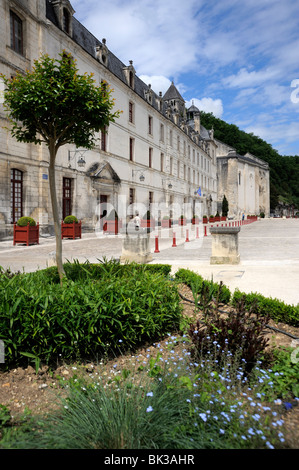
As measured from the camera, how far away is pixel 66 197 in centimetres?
2122

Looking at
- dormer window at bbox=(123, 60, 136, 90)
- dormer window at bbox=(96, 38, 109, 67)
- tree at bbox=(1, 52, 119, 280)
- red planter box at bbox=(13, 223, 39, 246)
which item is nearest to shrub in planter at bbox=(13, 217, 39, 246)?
red planter box at bbox=(13, 223, 39, 246)

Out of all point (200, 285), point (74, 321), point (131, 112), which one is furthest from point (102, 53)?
point (74, 321)

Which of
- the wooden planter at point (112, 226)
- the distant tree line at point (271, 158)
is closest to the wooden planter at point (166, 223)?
the wooden planter at point (112, 226)

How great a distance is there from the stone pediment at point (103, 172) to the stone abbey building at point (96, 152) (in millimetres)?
72

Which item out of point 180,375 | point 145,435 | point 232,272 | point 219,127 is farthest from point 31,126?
point 219,127

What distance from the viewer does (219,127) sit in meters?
83.5

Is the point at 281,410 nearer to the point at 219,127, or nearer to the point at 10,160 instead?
the point at 10,160

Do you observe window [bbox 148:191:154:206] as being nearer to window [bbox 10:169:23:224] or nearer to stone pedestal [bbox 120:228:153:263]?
window [bbox 10:169:23:224]

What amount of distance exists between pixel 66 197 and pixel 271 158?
88.8 metres

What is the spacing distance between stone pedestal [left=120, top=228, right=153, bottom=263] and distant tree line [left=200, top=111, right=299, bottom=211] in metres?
78.1

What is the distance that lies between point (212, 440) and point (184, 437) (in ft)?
0.53

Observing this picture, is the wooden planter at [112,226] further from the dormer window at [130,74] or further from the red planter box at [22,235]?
the dormer window at [130,74]

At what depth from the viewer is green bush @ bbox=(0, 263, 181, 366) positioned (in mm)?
3014

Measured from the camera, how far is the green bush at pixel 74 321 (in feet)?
9.89
